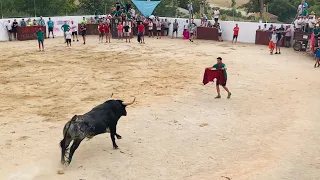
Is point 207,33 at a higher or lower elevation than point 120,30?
lower

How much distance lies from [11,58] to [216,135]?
600 inches

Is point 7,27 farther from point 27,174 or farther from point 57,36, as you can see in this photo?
point 27,174

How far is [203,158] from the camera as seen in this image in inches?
368

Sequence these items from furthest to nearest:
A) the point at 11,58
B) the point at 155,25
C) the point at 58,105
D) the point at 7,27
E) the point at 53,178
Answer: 1. the point at 155,25
2. the point at 7,27
3. the point at 11,58
4. the point at 58,105
5. the point at 53,178

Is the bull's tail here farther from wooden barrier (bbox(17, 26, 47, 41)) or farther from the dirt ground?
wooden barrier (bbox(17, 26, 47, 41))

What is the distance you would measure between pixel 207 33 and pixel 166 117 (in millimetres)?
19815

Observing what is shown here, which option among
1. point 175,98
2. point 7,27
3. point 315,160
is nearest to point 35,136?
point 175,98

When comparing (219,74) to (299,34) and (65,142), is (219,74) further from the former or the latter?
(299,34)

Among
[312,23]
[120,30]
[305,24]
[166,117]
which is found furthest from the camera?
[120,30]

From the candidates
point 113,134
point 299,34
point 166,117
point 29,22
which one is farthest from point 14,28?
point 113,134

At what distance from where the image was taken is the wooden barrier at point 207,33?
101 feet

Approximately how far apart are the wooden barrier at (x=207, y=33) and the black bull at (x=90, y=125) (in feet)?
71.4

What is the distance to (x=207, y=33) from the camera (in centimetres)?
3108

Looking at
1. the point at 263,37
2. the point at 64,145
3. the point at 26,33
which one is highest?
the point at 263,37
